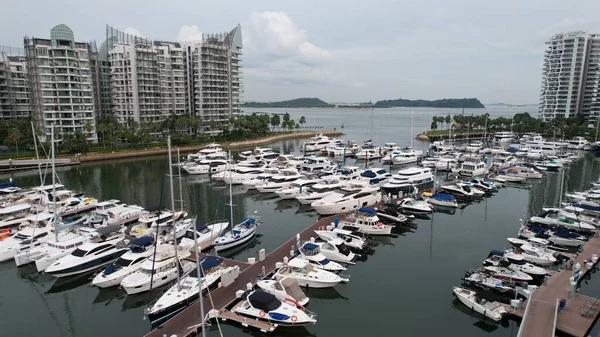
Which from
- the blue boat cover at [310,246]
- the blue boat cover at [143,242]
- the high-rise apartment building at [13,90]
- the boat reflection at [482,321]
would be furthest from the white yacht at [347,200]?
the high-rise apartment building at [13,90]

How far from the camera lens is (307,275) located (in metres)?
22.8

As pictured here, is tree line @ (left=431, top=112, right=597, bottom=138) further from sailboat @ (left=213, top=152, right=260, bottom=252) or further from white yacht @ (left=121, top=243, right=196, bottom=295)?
white yacht @ (left=121, top=243, right=196, bottom=295)

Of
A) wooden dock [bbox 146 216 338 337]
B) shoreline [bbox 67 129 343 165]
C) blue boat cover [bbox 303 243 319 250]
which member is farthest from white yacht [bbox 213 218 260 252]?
shoreline [bbox 67 129 343 165]

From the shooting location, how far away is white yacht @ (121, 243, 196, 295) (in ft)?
72.0

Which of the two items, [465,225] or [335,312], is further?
[465,225]

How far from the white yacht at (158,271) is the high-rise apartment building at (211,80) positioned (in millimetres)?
76183

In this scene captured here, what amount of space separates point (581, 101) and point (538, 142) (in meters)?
63.6

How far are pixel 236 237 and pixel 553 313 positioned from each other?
66.1ft

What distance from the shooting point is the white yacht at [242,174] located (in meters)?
51.8

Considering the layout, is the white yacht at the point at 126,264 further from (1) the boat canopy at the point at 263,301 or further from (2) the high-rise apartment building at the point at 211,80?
(2) the high-rise apartment building at the point at 211,80

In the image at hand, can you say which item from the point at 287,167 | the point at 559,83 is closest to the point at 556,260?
the point at 287,167

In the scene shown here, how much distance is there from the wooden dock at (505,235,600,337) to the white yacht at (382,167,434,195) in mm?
21915

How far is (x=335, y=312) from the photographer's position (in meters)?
20.8

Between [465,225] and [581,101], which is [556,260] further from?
[581,101]
